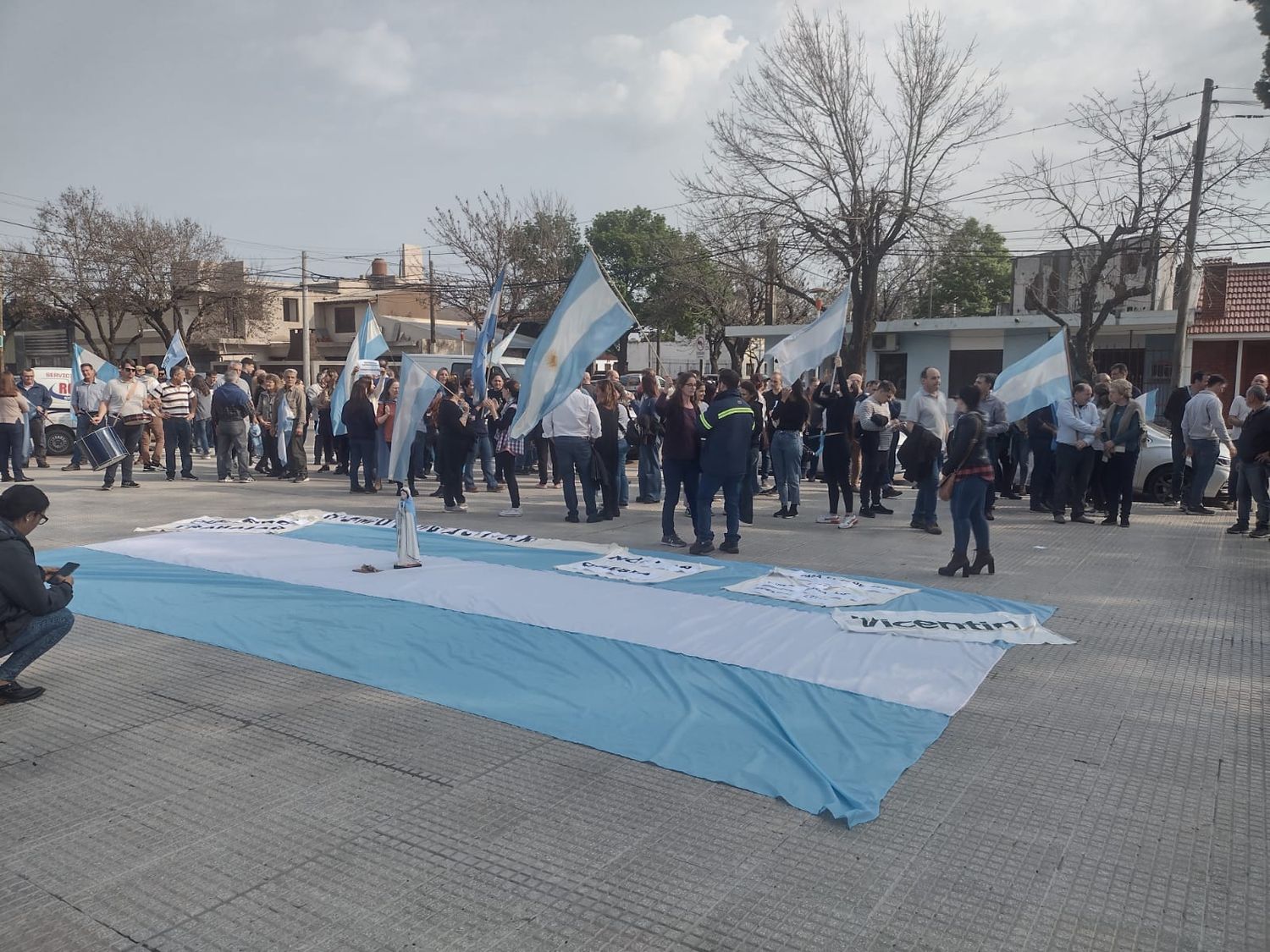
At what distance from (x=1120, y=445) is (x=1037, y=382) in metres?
1.24

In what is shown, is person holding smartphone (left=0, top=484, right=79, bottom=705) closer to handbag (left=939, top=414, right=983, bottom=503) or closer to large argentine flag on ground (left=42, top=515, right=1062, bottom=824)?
large argentine flag on ground (left=42, top=515, right=1062, bottom=824)

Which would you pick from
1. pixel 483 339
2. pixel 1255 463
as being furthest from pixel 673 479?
pixel 1255 463

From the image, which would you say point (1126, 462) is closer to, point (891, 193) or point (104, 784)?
point (104, 784)

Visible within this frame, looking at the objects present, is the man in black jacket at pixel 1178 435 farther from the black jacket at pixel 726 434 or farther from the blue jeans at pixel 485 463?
the blue jeans at pixel 485 463

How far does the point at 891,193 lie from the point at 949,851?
86.9 feet

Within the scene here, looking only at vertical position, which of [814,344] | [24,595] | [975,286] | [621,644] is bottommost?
[621,644]

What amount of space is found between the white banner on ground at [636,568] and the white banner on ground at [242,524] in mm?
4221

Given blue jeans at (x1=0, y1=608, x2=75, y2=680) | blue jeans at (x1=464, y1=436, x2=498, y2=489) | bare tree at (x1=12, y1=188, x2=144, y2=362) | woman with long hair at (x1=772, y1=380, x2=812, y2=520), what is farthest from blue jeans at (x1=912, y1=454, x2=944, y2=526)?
bare tree at (x1=12, y1=188, x2=144, y2=362)

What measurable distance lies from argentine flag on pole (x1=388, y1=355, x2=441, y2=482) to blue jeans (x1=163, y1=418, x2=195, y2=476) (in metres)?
8.24

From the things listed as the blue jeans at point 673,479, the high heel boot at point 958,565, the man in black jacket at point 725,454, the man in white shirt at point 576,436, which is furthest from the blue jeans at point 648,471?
the high heel boot at point 958,565

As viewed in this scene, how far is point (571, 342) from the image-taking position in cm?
1031

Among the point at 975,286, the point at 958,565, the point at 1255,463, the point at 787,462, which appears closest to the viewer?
the point at 958,565

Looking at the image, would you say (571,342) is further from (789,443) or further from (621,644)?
(621,644)

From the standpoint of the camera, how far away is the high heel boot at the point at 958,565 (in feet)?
30.0
